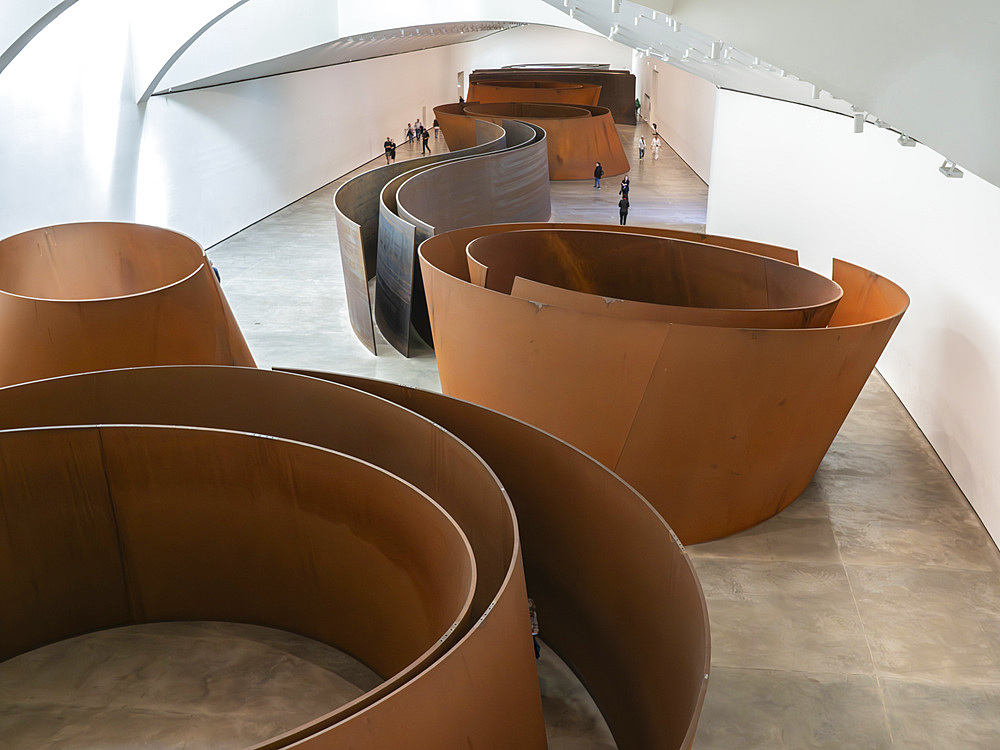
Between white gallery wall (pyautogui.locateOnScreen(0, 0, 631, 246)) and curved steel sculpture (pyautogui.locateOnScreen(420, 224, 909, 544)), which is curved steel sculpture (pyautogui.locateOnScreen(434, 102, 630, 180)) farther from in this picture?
curved steel sculpture (pyautogui.locateOnScreen(420, 224, 909, 544))

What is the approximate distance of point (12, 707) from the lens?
5.37 meters

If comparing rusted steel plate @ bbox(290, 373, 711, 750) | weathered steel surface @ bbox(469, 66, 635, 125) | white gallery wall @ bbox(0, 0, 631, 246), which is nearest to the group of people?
weathered steel surface @ bbox(469, 66, 635, 125)

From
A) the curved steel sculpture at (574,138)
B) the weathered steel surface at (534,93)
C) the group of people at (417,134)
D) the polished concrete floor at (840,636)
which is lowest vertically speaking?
the polished concrete floor at (840,636)

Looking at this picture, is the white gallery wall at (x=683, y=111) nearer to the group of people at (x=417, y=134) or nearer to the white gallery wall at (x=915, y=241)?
the group of people at (x=417, y=134)

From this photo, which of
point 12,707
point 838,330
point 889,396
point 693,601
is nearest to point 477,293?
point 838,330

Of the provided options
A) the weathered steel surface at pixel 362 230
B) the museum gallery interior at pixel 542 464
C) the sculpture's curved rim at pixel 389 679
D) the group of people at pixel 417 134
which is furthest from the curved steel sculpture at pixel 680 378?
the group of people at pixel 417 134

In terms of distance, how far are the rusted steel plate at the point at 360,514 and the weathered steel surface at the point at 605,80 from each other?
101ft

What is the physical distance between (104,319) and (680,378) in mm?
4860

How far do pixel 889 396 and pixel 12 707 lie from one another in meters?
9.72

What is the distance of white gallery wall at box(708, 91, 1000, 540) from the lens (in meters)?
8.24

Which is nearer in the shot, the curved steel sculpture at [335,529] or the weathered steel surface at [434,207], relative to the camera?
the curved steel sculpture at [335,529]

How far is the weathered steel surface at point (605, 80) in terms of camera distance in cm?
3566

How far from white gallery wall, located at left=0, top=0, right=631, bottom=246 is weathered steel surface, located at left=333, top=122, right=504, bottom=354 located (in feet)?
11.8

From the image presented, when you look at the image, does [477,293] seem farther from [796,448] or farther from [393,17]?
[393,17]
